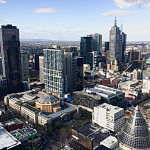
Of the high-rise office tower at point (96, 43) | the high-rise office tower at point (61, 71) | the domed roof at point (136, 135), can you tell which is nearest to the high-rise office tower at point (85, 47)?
the high-rise office tower at point (96, 43)

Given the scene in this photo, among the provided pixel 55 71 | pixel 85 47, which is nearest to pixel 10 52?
pixel 55 71

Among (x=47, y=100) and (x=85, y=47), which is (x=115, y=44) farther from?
(x=47, y=100)

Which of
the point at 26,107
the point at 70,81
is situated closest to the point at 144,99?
the point at 70,81

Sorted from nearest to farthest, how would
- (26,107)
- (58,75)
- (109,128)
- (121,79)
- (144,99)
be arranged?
1. (109,128)
2. (26,107)
3. (58,75)
4. (144,99)
5. (121,79)

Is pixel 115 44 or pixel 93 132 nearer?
pixel 93 132

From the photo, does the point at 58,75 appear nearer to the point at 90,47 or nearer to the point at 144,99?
the point at 144,99

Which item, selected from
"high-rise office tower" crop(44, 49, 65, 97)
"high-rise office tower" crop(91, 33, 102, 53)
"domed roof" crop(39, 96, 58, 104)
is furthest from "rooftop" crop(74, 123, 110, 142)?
"high-rise office tower" crop(91, 33, 102, 53)
